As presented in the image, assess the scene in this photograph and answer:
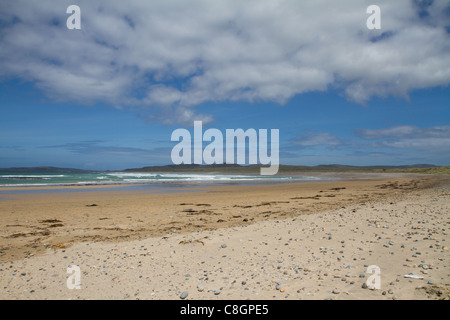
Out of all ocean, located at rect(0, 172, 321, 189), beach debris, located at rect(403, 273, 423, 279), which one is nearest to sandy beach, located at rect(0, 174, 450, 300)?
beach debris, located at rect(403, 273, 423, 279)

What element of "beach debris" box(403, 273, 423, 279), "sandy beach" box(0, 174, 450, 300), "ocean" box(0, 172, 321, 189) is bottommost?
"ocean" box(0, 172, 321, 189)

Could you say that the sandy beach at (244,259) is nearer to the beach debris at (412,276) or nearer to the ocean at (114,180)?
the beach debris at (412,276)

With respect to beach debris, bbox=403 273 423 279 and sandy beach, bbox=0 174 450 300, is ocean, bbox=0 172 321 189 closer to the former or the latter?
sandy beach, bbox=0 174 450 300

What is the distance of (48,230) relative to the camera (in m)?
10.4

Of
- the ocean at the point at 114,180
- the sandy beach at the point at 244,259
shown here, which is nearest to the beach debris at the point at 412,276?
the sandy beach at the point at 244,259

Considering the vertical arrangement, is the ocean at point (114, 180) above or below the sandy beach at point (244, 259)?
below

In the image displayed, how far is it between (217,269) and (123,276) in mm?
1867

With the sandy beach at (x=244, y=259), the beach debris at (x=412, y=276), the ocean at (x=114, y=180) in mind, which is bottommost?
the ocean at (x=114, y=180)

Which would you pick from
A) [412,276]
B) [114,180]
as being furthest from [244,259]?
[114,180]

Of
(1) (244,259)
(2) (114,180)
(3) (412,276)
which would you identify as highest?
(3) (412,276)

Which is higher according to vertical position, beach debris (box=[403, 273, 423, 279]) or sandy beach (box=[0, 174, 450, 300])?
beach debris (box=[403, 273, 423, 279])

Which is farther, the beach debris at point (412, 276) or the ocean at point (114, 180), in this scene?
the ocean at point (114, 180)

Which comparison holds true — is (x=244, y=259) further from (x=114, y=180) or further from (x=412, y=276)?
(x=114, y=180)
